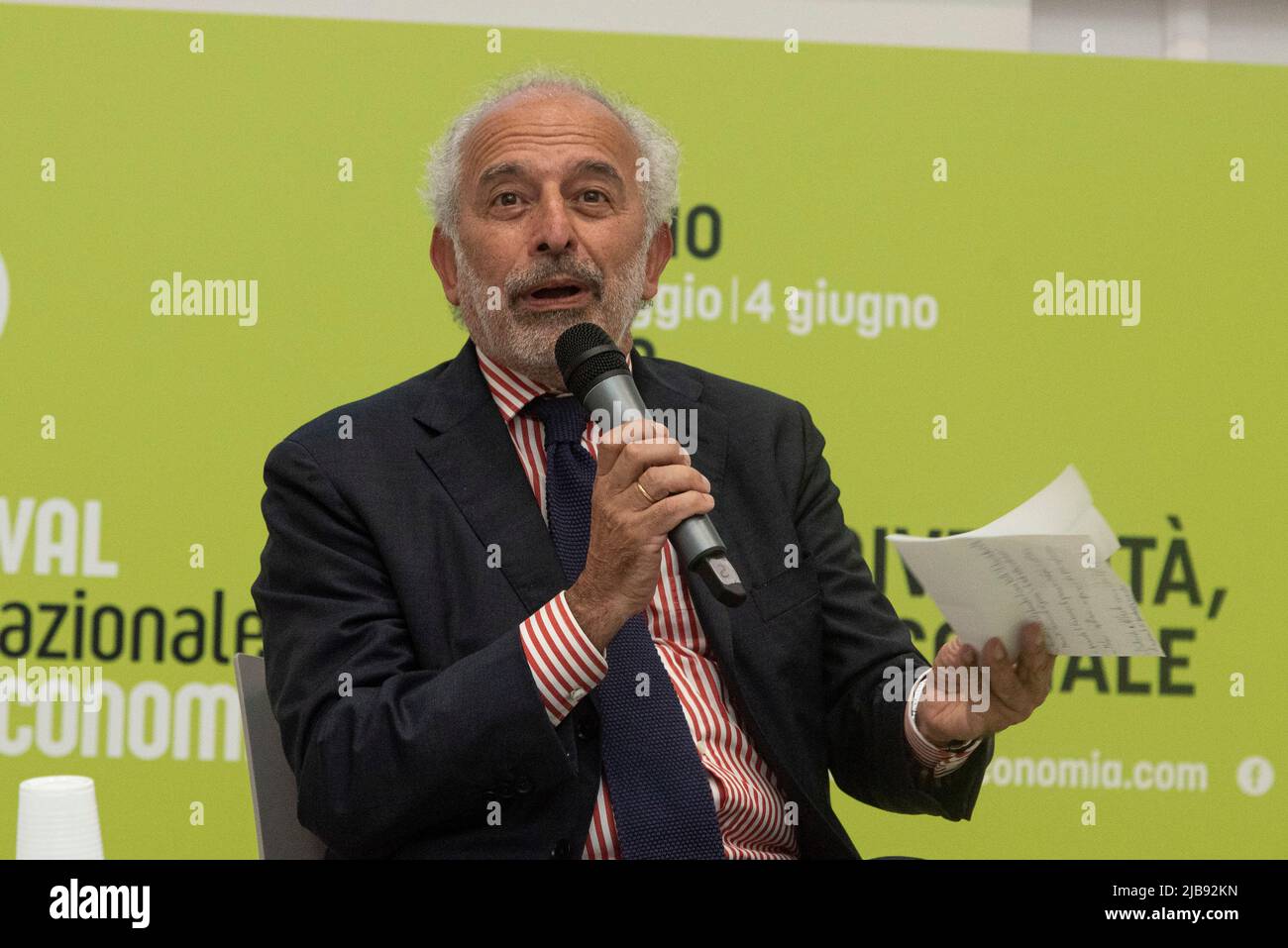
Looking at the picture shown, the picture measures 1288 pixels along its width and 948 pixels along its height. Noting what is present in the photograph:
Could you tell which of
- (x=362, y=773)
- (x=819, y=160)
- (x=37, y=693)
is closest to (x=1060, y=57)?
(x=819, y=160)

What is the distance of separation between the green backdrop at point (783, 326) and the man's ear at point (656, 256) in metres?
0.86

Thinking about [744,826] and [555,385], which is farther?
[555,385]

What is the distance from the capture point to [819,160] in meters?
3.75

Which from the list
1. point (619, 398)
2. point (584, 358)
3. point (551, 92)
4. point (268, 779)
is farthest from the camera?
point (551, 92)

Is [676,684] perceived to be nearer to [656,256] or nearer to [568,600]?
[568,600]

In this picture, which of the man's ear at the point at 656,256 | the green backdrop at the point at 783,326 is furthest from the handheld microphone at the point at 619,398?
the green backdrop at the point at 783,326

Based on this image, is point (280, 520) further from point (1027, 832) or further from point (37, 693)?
point (1027, 832)

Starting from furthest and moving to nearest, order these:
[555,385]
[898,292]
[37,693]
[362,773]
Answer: [898,292]
[37,693]
[555,385]
[362,773]

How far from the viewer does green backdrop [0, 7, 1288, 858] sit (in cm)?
352

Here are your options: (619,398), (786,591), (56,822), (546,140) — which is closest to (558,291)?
(546,140)

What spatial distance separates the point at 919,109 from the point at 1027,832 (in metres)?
1.83

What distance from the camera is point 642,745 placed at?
2227 mm

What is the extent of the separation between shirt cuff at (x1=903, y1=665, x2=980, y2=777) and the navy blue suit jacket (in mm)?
20

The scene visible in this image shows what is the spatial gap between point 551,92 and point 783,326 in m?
1.24
